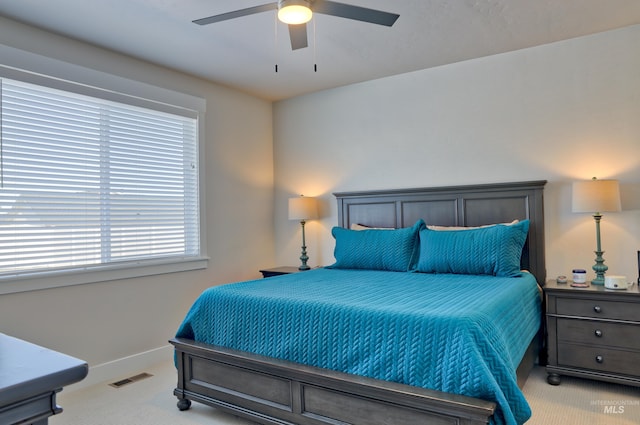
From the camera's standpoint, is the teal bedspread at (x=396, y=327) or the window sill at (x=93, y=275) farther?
the window sill at (x=93, y=275)

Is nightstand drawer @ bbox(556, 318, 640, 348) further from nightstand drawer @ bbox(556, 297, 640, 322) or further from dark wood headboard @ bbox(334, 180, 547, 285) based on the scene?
dark wood headboard @ bbox(334, 180, 547, 285)

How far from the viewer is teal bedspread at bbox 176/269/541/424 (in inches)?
69.2

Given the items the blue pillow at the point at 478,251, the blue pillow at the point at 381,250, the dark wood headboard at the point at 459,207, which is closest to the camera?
the blue pillow at the point at 478,251

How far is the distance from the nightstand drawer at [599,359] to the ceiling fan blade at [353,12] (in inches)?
95.0

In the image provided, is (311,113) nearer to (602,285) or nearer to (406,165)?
(406,165)

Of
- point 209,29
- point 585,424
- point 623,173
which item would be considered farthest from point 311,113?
point 585,424

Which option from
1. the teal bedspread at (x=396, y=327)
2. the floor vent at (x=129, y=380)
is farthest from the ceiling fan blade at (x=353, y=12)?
the floor vent at (x=129, y=380)

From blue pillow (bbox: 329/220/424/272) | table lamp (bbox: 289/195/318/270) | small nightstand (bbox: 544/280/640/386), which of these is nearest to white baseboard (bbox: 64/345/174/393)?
table lamp (bbox: 289/195/318/270)

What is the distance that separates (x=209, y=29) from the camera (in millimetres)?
3049

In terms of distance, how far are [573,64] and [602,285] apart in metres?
1.71

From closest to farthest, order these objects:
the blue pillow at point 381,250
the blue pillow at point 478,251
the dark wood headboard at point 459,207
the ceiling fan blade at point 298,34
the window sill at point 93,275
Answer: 1. the ceiling fan blade at point 298,34
2. the window sill at point 93,275
3. the blue pillow at point 478,251
4. the dark wood headboard at point 459,207
5. the blue pillow at point 381,250

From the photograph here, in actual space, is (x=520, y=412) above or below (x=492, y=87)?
below

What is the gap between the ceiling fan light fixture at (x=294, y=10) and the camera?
209cm

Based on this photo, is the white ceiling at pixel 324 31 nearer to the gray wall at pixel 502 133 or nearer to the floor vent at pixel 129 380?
the gray wall at pixel 502 133
